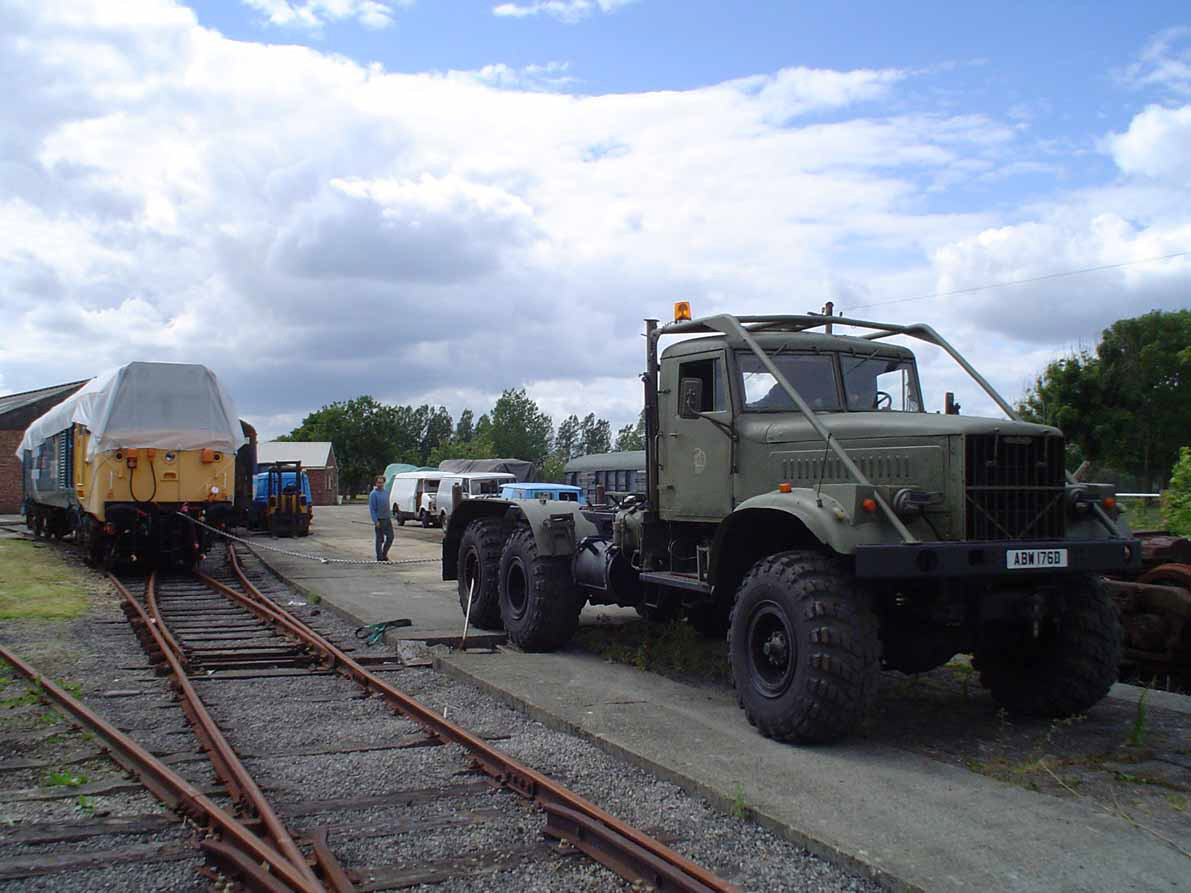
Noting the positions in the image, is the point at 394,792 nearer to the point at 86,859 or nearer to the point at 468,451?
the point at 86,859

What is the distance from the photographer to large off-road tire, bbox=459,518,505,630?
1082 cm

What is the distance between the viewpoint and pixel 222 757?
6.09 metres

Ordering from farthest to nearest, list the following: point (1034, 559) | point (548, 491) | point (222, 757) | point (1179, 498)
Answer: point (548, 491)
point (1179, 498)
point (1034, 559)
point (222, 757)

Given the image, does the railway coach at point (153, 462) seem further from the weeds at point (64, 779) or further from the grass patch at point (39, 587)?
the weeds at point (64, 779)

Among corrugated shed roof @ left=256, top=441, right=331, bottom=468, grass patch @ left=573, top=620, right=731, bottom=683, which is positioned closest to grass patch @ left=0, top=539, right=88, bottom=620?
grass patch @ left=573, top=620, right=731, bottom=683

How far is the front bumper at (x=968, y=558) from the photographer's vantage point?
19.3 feet

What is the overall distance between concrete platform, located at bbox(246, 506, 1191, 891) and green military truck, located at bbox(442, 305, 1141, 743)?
0.46 m

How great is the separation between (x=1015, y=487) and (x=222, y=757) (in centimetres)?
497

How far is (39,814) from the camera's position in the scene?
5.29 meters

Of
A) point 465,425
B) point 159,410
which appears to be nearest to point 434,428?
point 465,425

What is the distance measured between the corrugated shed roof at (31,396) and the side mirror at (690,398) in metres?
45.5

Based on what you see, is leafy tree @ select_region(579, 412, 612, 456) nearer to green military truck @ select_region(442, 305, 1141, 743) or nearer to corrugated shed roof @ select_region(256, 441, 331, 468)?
corrugated shed roof @ select_region(256, 441, 331, 468)

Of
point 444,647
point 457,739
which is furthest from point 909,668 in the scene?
point 444,647

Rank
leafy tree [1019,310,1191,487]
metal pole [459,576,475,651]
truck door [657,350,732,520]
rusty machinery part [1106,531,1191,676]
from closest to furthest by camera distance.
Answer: truck door [657,350,732,520] → rusty machinery part [1106,531,1191,676] → metal pole [459,576,475,651] → leafy tree [1019,310,1191,487]
